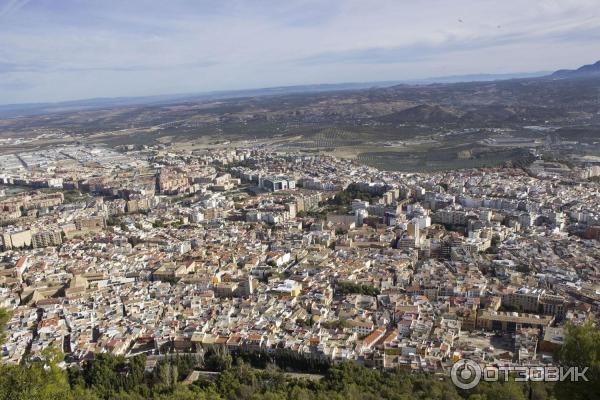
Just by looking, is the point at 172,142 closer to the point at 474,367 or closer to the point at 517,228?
the point at 517,228

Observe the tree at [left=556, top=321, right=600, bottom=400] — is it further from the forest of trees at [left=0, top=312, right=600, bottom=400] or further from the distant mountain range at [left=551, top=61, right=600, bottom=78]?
the distant mountain range at [left=551, top=61, right=600, bottom=78]

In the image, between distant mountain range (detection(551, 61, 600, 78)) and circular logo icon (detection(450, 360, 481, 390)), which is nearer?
circular logo icon (detection(450, 360, 481, 390))

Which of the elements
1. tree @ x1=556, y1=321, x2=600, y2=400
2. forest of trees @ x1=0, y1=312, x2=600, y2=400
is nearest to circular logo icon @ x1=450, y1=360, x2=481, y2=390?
forest of trees @ x1=0, y1=312, x2=600, y2=400

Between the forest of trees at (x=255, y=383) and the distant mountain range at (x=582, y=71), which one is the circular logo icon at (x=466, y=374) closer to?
the forest of trees at (x=255, y=383)

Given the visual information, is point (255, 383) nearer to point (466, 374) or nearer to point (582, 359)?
point (466, 374)

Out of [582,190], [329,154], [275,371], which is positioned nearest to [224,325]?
[275,371]

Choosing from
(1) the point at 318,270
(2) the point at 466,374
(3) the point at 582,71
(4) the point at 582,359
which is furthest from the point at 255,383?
(3) the point at 582,71
